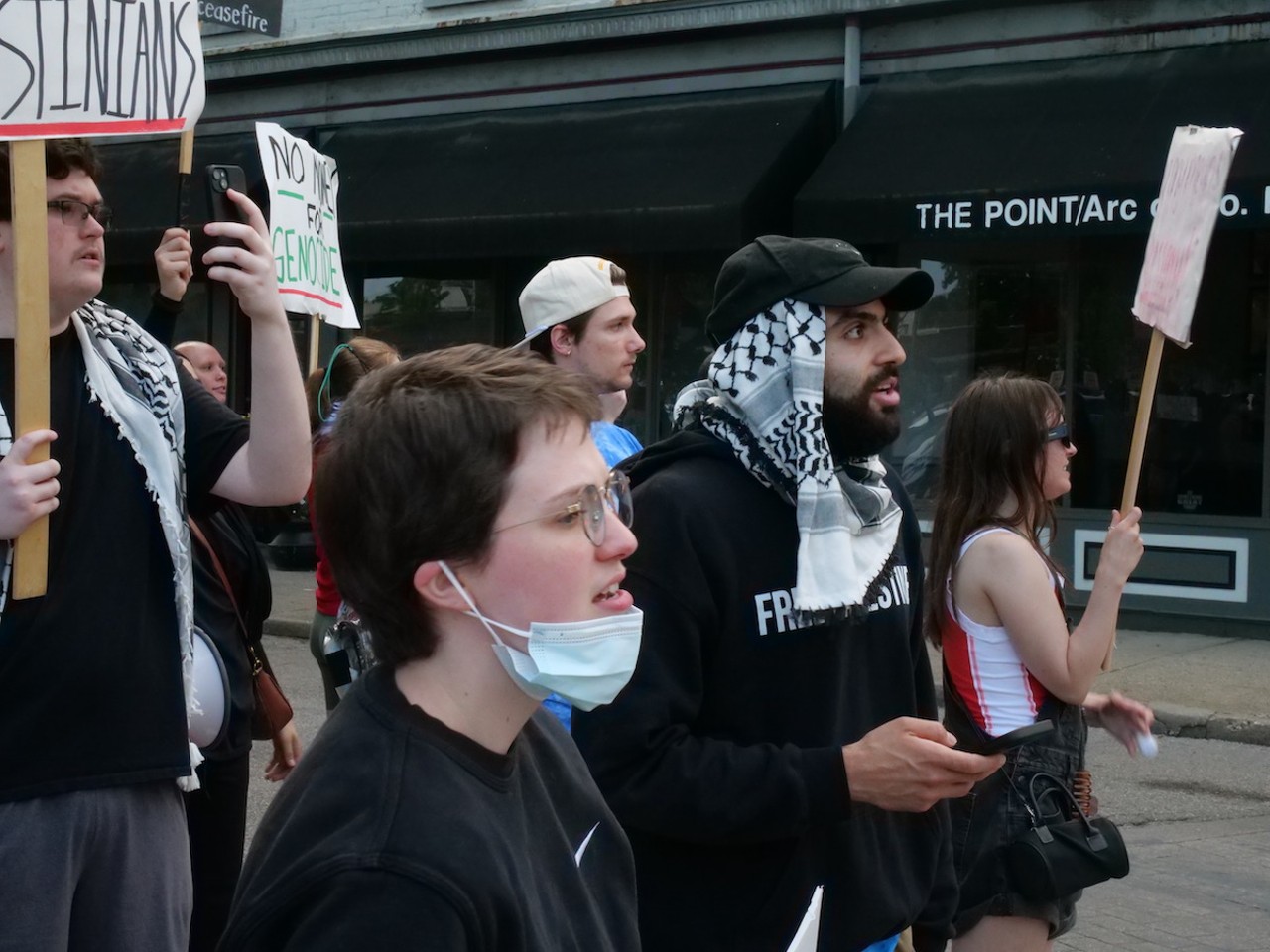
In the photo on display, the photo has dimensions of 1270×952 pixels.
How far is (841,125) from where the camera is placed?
13.7m

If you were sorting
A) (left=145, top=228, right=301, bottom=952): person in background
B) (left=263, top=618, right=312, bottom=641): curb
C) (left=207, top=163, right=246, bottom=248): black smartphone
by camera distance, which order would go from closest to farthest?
(left=207, top=163, right=246, bottom=248): black smartphone
(left=145, top=228, right=301, bottom=952): person in background
(left=263, top=618, right=312, bottom=641): curb

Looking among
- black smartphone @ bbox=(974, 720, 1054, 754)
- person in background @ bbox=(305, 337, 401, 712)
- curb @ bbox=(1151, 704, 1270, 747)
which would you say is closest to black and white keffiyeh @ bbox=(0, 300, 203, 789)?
black smartphone @ bbox=(974, 720, 1054, 754)

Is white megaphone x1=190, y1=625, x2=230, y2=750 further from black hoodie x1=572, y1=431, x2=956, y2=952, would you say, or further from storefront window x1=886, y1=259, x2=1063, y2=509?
storefront window x1=886, y1=259, x2=1063, y2=509

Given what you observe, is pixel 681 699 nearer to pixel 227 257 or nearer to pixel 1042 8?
pixel 227 257

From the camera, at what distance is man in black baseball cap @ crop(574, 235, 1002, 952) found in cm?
264

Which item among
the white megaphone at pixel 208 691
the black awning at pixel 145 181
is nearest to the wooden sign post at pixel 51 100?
the white megaphone at pixel 208 691

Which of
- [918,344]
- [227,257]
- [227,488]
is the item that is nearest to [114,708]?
[227,488]

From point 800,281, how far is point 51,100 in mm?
1288

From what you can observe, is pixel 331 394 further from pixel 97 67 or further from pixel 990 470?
pixel 97 67

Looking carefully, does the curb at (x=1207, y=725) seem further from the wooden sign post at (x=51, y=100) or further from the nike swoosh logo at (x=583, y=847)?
the nike swoosh logo at (x=583, y=847)

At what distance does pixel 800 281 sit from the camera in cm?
288

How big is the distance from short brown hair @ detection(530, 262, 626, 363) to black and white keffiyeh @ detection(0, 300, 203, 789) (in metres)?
1.57

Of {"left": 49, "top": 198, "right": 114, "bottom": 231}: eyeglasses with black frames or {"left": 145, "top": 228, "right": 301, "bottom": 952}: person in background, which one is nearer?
{"left": 49, "top": 198, "right": 114, "bottom": 231}: eyeglasses with black frames

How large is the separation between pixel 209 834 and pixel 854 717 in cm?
165
